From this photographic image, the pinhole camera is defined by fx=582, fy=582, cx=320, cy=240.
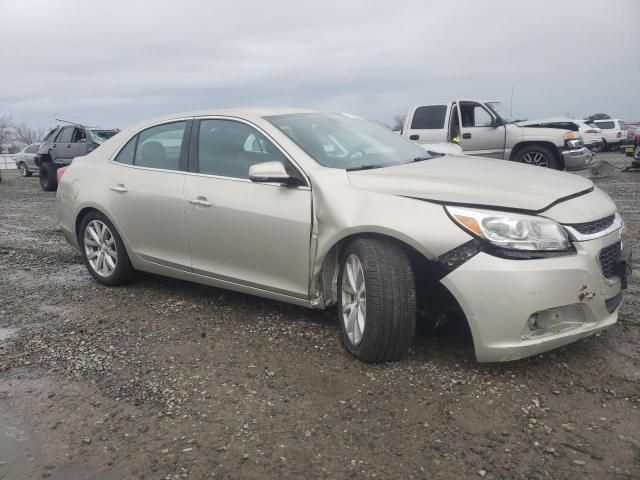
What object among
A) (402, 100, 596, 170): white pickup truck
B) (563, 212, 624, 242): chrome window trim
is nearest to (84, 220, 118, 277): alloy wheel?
(563, 212, 624, 242): chrome window trim

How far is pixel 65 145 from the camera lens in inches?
571

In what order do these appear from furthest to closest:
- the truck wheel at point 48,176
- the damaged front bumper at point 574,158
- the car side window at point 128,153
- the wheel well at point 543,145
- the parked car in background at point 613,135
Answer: the parked car in background at point 613,135 → the truck wheel at point 48,176 → the wheel well at point 543,145 → the damaged front bumper at point 574,158 → the car side window at point 128,153

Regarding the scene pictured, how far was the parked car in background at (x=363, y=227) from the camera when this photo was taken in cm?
299

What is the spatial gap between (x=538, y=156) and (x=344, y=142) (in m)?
8.83

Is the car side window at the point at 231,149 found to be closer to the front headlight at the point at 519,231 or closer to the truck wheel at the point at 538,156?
the front headlight at the point at 519,231

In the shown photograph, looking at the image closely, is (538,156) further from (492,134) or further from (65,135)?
(65,135)

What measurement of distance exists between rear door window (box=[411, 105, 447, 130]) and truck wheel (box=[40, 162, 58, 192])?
919 centimetres

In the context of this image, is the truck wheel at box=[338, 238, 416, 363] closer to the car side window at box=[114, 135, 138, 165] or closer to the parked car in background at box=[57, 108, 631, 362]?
the parked car in background at box=[57, 108, 631, 362]

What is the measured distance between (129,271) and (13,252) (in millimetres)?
2799

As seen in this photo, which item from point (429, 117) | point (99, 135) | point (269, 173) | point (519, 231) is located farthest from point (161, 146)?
point (99, 135)

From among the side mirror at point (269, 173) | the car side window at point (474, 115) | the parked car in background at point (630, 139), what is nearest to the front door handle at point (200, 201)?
the side mirror at point (269, 173)

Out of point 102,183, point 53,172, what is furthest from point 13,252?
point 53,172

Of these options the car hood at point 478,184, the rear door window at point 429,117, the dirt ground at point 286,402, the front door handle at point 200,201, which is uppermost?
the rear door window at point 429,117

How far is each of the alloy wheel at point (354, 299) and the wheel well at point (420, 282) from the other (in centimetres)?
14
